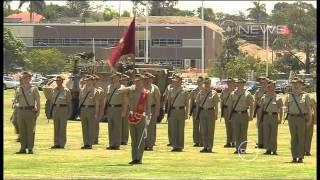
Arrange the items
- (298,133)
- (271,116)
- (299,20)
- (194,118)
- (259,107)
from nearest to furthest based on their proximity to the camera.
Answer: (298,133) < (271,116) < (259,107) < (194,118) < (299,20)

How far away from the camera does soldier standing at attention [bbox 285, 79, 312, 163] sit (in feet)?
55.5

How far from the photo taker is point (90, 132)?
69.4 ft

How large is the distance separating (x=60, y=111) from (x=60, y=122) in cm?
27

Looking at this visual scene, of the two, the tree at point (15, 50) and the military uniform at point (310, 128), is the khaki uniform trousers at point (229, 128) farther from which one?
the tree at point (15, 50)

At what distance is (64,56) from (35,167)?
45764 mm

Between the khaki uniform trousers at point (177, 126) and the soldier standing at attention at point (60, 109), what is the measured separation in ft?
7.32

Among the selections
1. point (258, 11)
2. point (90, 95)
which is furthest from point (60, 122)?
point (258, 11)

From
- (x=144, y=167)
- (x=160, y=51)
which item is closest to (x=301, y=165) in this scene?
(x=144, y=167)

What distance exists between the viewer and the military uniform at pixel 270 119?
1975cm

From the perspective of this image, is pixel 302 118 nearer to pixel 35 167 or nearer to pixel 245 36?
pixel 35 167

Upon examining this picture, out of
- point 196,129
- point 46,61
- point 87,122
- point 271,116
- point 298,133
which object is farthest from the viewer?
point 46,61

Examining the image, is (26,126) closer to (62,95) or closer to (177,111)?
(62,95)

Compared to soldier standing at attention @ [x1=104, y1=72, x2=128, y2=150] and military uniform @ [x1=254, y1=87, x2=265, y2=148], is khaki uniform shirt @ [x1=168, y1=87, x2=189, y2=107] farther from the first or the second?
military uniform @ [x1=254, y1=87, x2=265, y2=148]

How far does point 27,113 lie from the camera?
18797 mm
